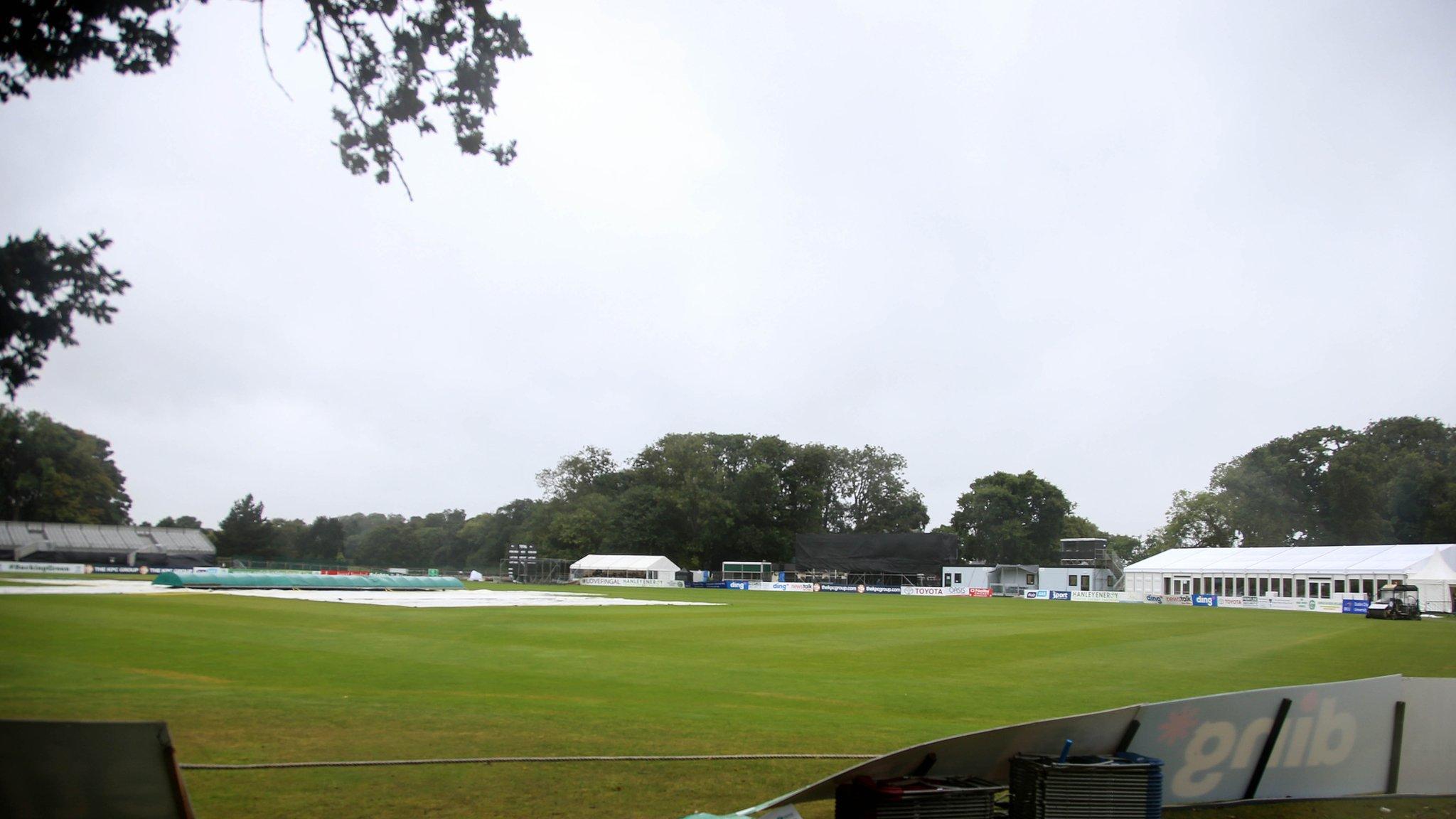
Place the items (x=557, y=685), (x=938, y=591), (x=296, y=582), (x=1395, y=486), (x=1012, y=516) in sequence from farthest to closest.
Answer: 1. (x=1012, y=516)
2. (x=938, y=591)
3. (x=1395, y=486)
4. (x=296, y=582)
5. (x=557, y=685)

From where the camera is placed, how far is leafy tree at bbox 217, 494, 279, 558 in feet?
27.2

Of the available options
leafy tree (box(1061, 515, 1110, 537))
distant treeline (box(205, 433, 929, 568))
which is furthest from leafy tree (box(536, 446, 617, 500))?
leafy tree (box(1061, 515, 1110, 537))

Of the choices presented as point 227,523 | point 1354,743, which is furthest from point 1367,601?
point 227,523

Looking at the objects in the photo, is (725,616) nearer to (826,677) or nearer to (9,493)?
(826,677)

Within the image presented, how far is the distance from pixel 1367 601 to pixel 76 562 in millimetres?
59871

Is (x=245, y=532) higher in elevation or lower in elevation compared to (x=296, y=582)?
higher

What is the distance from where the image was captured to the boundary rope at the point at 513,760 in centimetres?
758

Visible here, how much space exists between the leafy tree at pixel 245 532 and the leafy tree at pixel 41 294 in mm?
2884

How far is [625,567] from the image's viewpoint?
279ft

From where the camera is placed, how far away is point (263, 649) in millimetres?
17797

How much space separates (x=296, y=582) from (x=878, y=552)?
180 ft

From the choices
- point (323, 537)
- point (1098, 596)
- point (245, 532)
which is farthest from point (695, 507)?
point (245, 532)

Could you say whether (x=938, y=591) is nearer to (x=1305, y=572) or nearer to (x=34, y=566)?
(x=1305, y=572)

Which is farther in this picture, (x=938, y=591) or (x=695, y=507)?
(x=695, y=507)
